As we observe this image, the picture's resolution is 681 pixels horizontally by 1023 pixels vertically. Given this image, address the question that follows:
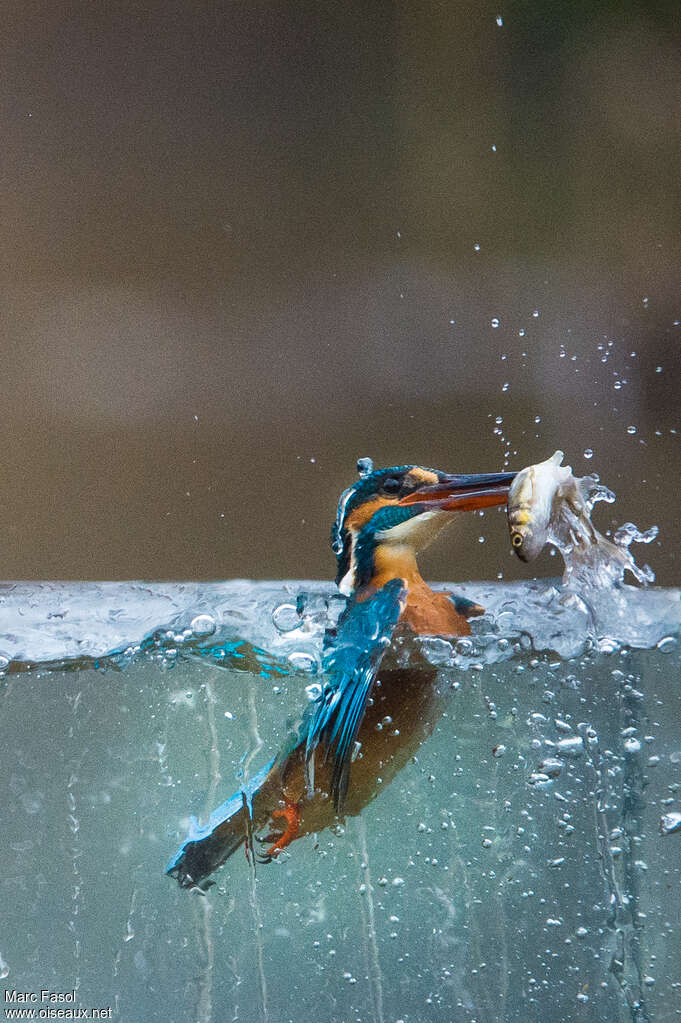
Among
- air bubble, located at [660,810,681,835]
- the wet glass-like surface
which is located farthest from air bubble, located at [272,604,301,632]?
air bubble, located at [660,810,681,835]

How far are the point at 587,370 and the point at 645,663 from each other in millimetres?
911

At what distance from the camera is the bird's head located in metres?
0.73

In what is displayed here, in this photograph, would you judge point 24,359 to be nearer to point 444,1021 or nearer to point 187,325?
point 187,325

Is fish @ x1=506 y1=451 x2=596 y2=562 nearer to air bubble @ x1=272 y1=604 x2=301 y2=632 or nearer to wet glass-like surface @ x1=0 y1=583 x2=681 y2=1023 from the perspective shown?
wet glass-like surface @ x1=0 y1=583 x2=681 y2=1023

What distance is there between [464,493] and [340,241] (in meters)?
0.89

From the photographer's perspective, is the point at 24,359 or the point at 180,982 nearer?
the point at 180,982

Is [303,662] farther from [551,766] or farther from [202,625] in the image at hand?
[551,766]

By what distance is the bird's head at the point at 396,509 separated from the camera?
0.73 metres

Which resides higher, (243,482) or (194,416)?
(194,416)

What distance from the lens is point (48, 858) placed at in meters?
0.71

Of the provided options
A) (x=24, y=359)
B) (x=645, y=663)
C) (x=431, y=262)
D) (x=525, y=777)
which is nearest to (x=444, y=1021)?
(x=525, y=777)

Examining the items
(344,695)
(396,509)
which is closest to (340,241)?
(396,509)

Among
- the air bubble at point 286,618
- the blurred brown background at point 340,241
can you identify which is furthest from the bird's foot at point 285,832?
the blurred brown background at point 340,241

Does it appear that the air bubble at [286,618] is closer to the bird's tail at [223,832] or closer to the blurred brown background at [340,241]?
the bird's tail at [223,832]
